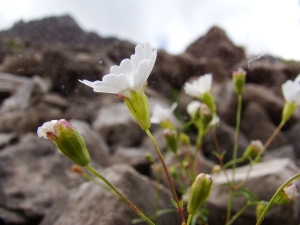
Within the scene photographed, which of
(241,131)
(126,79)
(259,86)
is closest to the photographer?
(126,79)

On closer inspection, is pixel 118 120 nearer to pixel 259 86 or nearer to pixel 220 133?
pixel 220 133

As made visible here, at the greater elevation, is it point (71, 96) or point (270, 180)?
point (71, 96)

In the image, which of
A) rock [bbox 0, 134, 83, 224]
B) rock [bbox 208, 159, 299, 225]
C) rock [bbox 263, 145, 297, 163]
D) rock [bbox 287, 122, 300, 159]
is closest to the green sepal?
rock [bbox 208, 159, 299, 225]

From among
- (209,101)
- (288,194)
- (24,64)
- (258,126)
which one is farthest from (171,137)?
(24,64)

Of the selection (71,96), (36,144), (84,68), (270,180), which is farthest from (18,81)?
(270,180)

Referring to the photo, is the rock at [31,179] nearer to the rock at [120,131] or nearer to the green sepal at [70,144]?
the rock at [120,131]

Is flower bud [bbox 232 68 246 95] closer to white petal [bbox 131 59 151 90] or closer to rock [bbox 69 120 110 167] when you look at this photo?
white petal [bbox 131 59 151 90]
